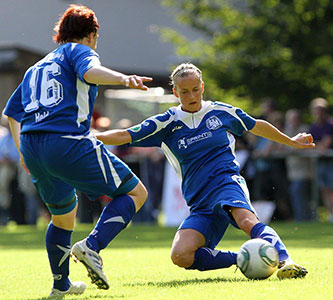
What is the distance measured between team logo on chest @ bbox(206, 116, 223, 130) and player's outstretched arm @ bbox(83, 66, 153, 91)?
1.80 m

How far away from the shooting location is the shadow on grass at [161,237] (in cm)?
1088

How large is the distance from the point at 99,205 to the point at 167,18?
41.0ft

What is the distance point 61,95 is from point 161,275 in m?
2.10

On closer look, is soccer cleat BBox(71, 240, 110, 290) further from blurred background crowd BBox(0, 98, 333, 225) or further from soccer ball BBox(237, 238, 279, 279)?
blurred background crowd BBox(0, 98, 333, 225)

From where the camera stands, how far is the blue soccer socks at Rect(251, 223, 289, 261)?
6.51 m

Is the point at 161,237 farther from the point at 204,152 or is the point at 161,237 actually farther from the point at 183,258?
the point at 183,258

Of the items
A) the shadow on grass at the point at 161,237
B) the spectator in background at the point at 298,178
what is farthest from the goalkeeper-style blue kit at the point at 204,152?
the spectator in background at the point at 298,178

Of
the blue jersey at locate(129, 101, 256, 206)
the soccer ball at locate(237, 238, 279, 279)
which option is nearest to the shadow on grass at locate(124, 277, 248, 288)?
the soccer ball at locate(237, 238, 279, 279)

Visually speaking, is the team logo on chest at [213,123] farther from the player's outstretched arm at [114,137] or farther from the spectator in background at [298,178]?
the spectator in background at [298,178]

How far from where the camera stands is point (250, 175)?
14977 millimetres

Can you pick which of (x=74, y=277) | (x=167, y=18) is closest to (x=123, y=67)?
(x=167, y=18)

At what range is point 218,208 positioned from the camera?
22.6 feet

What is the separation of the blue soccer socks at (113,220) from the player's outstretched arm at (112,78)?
37.0 inches

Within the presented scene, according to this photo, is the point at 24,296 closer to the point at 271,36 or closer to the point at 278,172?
the point at 278,172
